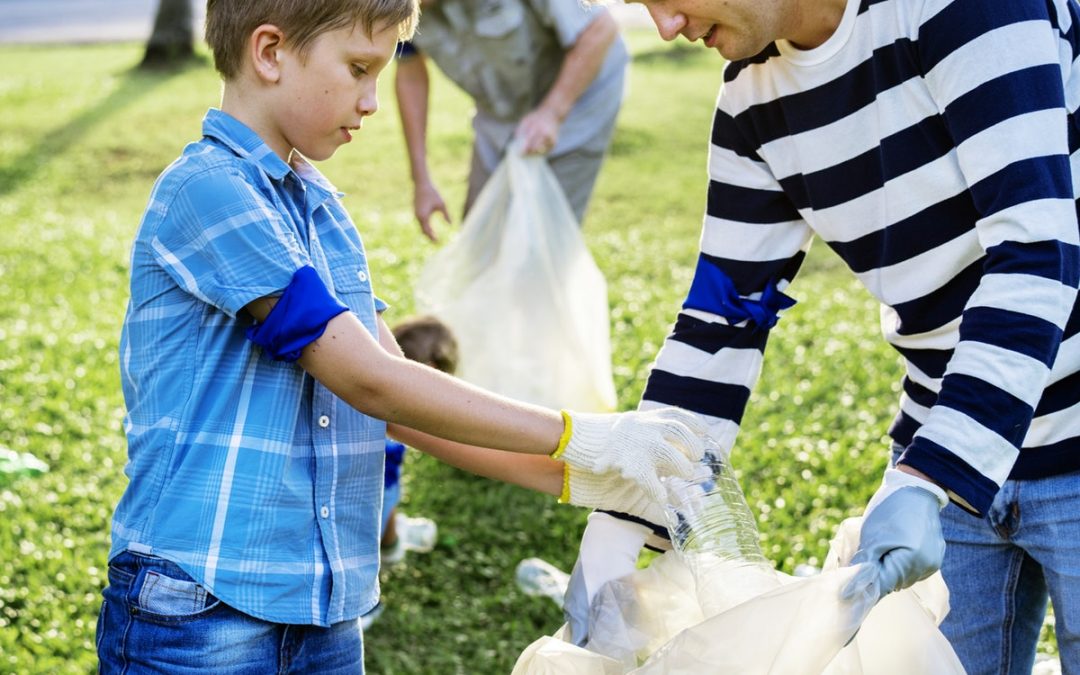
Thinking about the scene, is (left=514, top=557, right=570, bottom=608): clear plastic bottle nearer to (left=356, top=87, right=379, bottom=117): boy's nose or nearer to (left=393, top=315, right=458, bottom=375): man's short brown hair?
(left=393, top=315, right=458, bottom=375): man's short brown hair

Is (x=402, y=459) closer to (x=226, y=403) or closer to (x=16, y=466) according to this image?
(x=16, y=466)

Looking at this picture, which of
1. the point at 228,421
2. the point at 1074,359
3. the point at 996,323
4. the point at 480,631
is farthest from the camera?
the point at 480,631

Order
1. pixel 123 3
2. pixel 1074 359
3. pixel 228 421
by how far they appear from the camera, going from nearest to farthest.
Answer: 1. pixel 228 421
2. pixel 1074 359
3. pixel 123 3

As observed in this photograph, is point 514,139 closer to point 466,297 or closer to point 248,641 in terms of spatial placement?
point 466,297

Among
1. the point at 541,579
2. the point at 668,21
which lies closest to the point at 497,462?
the point at 668,21

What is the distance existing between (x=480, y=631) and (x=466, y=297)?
1.42 meters

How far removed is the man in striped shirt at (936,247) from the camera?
1593mm

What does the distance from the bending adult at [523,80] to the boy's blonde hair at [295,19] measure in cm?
235

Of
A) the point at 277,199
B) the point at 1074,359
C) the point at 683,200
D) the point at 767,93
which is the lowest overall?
the point at 683,200

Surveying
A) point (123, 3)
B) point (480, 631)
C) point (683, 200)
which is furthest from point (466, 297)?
point (123, 3)

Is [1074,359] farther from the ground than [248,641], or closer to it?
farther from the ground

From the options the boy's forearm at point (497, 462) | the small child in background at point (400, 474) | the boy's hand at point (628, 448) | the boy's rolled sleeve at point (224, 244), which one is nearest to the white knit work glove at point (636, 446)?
the boy's hand at point (628, 448)

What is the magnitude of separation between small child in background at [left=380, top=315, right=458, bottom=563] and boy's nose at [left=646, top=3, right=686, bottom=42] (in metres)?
1.57

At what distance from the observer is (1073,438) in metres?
1.93
